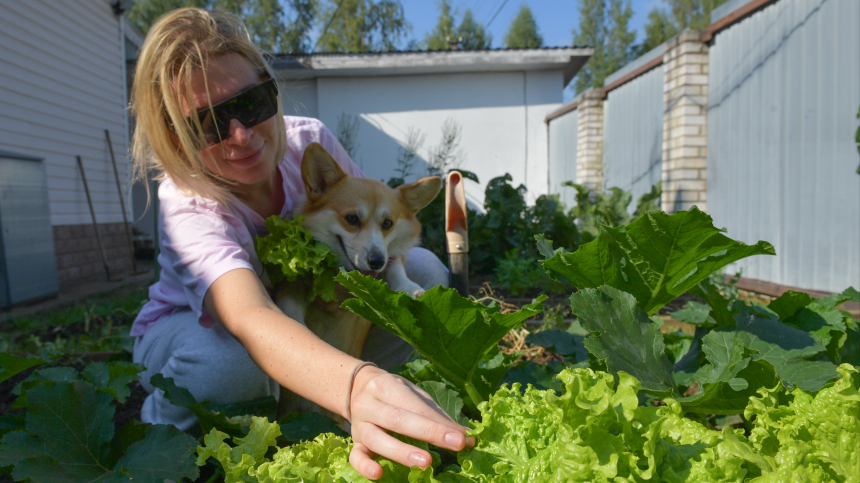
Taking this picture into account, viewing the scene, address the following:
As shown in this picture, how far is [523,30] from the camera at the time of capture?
4062cm

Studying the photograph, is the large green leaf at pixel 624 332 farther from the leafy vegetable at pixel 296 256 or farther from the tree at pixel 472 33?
the tree at pixel 472 33

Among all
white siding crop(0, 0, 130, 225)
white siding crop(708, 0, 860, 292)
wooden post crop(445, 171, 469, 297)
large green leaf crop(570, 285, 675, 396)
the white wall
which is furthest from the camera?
the white wall

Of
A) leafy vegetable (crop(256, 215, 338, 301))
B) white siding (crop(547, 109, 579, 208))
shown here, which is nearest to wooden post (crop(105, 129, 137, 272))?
white siding (crop(547, 109, 579, 208))

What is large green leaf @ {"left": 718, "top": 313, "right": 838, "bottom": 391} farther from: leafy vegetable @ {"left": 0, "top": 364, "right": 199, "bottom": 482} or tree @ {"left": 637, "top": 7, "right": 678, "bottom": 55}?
tree @ {"left": 637, "top": 7, "right": 678, "bottom": 55}

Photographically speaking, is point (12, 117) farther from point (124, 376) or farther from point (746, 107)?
point (746, 107)

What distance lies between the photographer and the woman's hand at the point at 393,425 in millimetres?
731

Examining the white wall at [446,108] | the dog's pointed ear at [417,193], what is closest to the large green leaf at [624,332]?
the dog's pointed ear at [417,193]

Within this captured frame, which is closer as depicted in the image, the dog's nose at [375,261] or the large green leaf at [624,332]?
the large green leaf at [624,332]

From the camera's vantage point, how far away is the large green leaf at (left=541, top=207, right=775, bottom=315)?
857 millimetres

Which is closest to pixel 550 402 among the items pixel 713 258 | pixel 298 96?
pixel 713 258

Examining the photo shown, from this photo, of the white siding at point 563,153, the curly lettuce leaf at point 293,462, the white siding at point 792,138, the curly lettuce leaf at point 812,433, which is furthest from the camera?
the white siding at point 563,153

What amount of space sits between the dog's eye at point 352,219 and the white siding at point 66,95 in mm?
6041

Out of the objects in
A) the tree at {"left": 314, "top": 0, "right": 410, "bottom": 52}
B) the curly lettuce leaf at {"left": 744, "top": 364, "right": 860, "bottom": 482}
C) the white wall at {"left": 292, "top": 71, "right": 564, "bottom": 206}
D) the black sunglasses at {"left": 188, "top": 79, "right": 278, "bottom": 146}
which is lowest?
the curly lettuce leaf at {"left": 744, "top": 364, "right": 860, "bottom": 482}

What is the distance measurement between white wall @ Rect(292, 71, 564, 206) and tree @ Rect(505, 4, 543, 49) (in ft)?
102
